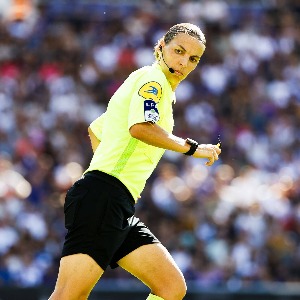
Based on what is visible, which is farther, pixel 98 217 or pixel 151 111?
pixel 98 217

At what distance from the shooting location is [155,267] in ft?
21.7

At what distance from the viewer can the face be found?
6602 millimetres

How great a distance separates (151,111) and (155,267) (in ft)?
3.62

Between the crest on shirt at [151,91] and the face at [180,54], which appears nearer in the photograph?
the crest on shirt at [151,91]

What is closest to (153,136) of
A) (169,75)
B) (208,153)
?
(208,153)

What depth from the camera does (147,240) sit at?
6.70m

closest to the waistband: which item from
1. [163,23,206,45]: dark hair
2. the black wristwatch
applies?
the black wristwatch

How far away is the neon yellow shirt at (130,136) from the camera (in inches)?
253

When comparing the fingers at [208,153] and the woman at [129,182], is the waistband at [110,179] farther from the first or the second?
the fingers at [208,153]

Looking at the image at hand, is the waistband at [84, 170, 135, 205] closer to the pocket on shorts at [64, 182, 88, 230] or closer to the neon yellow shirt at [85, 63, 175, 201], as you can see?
the neon yellow shirt at [85, 63, 175, 201]

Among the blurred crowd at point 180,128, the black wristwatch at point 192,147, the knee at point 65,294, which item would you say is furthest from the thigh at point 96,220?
the blurred crowd at point 180,128

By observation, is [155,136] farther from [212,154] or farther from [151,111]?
[212,154]

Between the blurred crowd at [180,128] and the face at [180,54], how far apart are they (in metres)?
6.67

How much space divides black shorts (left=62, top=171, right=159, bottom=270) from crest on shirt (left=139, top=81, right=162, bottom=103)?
0.63m
